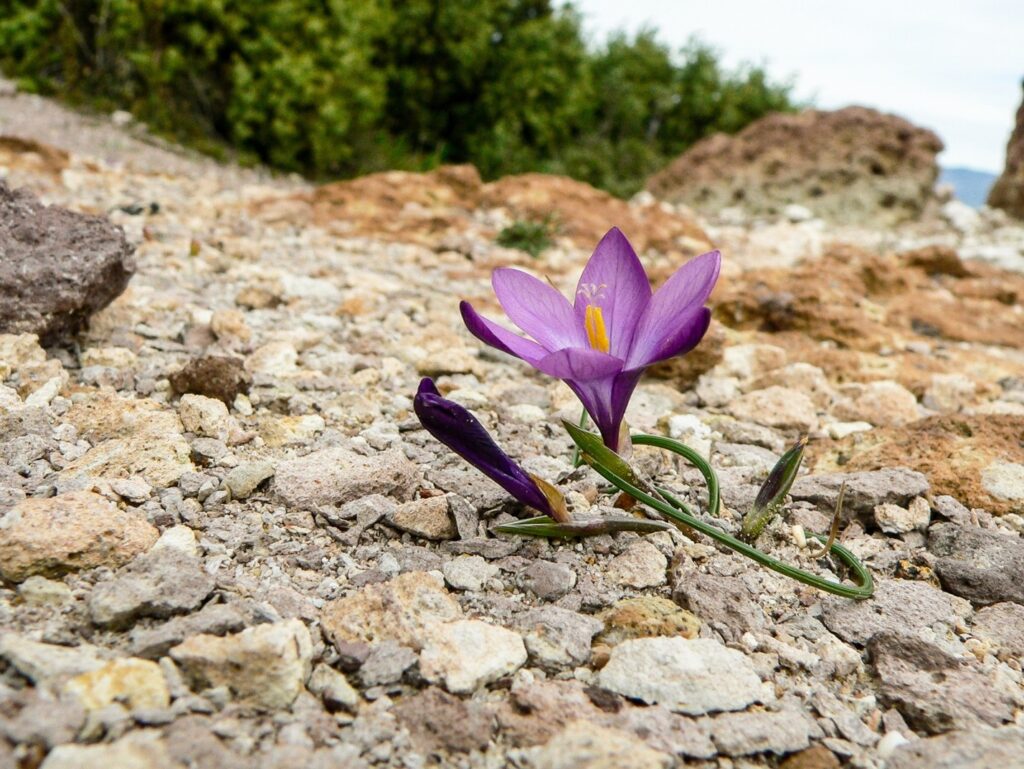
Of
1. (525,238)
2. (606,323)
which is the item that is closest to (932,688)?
(606,323)

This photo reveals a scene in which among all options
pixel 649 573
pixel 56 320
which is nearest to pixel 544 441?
pixel 649 573

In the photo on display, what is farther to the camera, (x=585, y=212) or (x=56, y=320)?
(x=585, y=212)

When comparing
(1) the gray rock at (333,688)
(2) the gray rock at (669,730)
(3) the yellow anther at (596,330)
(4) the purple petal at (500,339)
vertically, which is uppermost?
(3) the yellow anther at (596,330)

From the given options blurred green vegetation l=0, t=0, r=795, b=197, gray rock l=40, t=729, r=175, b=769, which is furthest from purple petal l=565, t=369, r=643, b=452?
blurred green vegetation l=0, t=0, r=795, b=197

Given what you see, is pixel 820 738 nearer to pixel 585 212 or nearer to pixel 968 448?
pixel 968 448

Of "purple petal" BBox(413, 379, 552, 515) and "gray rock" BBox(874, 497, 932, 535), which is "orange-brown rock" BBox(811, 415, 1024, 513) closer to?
"gray rock" BBox(874, 497, 932, 535)

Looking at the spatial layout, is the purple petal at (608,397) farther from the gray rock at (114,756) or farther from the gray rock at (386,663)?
the gray rock at (114,756)

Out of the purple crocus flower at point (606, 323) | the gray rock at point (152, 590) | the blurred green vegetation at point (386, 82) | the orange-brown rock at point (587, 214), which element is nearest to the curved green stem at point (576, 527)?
the purple crocus flower at point (606, 323)
